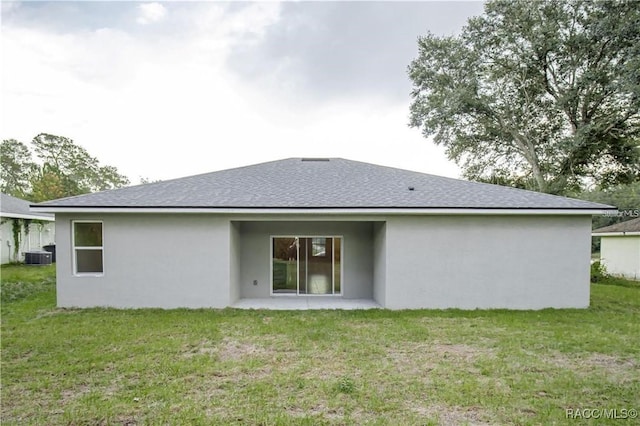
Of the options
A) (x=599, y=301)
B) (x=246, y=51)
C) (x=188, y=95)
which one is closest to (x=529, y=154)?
(x=599, y=301)

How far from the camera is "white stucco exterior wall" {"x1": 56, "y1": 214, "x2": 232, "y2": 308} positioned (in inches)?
372

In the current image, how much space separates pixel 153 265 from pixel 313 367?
621 centimetres

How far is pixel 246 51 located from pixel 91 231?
9.95 meters

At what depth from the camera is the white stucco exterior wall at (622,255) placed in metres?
18.5

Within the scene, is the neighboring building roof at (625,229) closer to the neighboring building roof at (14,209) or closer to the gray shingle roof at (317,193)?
the gray shingle roof at (317,193)

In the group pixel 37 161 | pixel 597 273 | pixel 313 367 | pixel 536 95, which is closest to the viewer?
pixel 313 367

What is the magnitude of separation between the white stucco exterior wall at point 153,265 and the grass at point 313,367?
0.76 meters

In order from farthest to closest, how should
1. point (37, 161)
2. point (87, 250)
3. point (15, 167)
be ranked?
1. point (37, 161)
2. point (15, 167)
3. point (87, 250)

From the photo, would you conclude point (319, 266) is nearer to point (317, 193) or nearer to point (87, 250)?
point (317, 193)

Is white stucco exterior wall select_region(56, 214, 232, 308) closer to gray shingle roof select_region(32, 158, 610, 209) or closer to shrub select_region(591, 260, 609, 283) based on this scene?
gray shingle roof select_region(32, 158, 610, 209)

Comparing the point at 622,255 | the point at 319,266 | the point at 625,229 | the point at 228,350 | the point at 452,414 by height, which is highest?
the point at 625,229

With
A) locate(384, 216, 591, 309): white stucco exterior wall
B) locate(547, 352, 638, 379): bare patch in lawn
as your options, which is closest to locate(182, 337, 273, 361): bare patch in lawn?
locate(384, 216, 591, 309): white stucco exterior wall

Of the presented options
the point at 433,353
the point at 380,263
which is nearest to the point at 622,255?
the point at 380,263

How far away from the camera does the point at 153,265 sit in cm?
948
